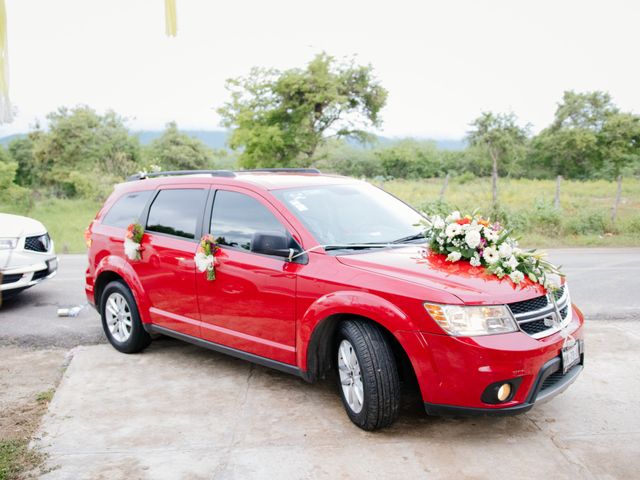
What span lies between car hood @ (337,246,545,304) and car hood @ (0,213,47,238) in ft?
18.0

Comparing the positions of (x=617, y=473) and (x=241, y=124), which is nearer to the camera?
(x=617, y=473)

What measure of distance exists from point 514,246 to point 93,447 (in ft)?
10.5

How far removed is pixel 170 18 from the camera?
177 centimetres

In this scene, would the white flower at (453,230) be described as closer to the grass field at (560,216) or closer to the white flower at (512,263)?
the white flower at (512,263)

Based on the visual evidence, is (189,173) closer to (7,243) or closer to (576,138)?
(7,243)

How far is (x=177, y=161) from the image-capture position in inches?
2098

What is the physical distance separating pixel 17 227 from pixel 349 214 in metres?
5.24

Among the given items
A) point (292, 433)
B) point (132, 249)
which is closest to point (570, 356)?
point (292, 433)

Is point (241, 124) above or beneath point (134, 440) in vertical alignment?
above

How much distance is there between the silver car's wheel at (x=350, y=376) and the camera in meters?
4.05

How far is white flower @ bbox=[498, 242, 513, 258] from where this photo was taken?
13.5ft

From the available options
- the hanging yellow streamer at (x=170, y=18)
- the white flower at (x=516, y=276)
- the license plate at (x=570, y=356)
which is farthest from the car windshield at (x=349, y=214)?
the hanging yellow streamer at (x=170, y=18)

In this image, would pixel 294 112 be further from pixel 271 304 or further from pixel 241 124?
pixel 271 304

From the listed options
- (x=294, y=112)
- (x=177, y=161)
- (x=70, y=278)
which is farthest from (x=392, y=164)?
(x=70, y=278)
